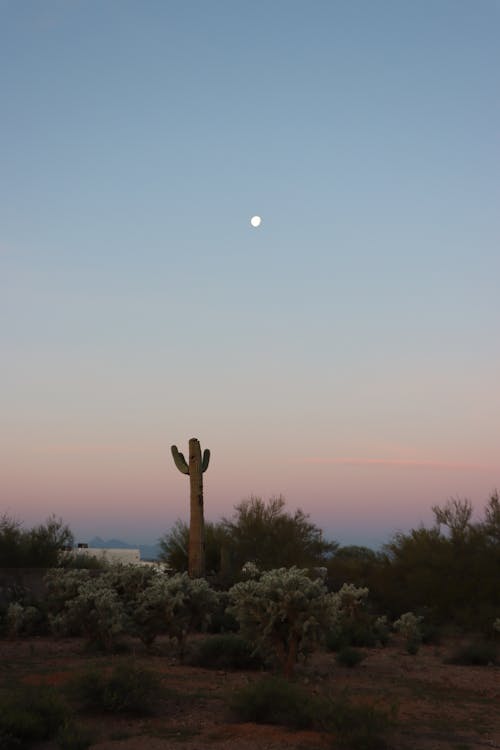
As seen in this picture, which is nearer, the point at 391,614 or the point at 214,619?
the point at 214,619

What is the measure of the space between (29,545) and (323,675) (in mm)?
20475

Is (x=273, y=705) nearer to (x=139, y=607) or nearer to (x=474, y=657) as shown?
(x=139, y=607)

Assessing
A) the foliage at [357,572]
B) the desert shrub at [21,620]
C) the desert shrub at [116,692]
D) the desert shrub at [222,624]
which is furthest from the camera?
the foliage at [357,572]

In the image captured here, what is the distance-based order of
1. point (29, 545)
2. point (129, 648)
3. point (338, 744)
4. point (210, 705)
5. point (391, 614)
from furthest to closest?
point (29, 545), point (391, 614), point (129, 648), point (210, 705), point (338, 744)

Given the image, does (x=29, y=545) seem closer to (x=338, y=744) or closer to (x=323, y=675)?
(x=323, y=675)

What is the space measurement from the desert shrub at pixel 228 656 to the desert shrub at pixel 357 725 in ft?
20.7

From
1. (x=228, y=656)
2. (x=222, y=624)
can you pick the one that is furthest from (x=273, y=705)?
(x=222, y=624)

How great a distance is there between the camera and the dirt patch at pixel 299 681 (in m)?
9.48

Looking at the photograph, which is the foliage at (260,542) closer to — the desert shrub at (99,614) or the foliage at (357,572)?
the foliage at (357,572)

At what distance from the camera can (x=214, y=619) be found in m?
22.5

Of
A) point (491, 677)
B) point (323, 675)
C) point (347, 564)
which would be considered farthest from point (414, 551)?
point (323, 675)

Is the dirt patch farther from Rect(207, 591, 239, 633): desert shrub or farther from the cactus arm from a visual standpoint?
the cactus arm

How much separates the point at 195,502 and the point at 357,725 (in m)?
19.1

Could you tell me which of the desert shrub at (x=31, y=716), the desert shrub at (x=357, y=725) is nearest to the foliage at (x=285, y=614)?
the desert shrub at (x=357, y=725)
